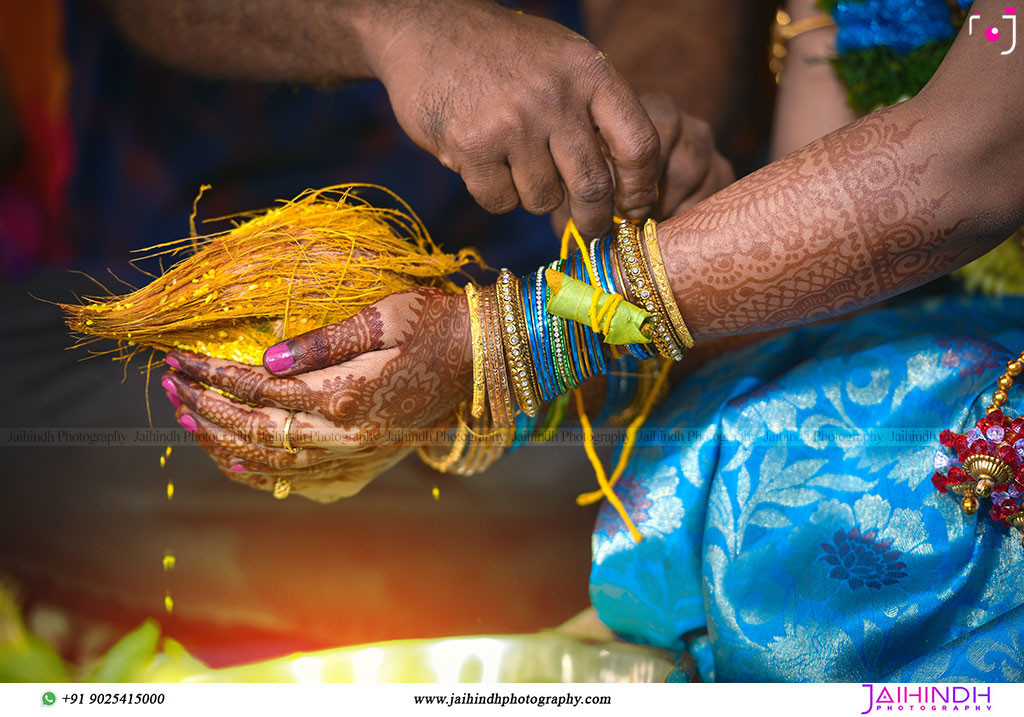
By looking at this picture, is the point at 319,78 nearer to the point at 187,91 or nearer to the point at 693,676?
the point at 187,91

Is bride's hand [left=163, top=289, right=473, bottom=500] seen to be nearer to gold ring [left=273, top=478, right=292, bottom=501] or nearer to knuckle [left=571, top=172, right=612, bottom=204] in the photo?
gold ring [left=273, top=478, right=292, bottom=501]

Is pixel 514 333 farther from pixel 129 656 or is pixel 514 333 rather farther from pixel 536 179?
pixel 129 656

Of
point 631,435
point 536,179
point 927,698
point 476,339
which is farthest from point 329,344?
point 927,698

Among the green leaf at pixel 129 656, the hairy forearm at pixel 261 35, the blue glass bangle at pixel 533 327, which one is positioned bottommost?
the green leaf at pixel 129 656

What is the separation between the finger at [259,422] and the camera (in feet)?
2.04

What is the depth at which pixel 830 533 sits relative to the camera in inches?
25.6

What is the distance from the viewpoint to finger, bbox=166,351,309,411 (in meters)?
0.60

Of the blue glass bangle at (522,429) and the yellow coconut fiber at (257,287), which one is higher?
the yellow coconut fiber at (257,287)

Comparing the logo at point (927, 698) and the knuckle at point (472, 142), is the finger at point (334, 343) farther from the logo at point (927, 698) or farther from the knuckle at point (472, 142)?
the logo at point (927, 698)

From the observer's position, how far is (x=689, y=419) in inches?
28.8

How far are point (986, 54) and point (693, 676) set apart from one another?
605 mm

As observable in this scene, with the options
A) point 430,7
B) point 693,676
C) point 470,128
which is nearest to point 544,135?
point 470,128

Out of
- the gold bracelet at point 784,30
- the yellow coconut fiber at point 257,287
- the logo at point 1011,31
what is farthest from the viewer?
the gold bracelet at point 784,30

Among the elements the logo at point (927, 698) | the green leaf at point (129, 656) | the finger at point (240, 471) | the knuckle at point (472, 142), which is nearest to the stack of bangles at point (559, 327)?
the knuckle at point (472, 142)
